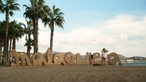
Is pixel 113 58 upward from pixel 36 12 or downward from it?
downward

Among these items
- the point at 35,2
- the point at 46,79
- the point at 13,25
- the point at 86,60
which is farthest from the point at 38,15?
the point at 46,79

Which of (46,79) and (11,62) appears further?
(11,62)

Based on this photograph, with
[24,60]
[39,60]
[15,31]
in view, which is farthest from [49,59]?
[15,31]

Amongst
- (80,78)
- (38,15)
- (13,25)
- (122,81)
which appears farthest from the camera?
(13,25)

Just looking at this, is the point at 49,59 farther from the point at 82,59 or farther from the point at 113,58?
the point at 113,58

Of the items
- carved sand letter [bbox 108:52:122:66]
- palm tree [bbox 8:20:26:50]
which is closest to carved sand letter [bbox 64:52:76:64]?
carved sand letter [bbox 108:52:122:66]

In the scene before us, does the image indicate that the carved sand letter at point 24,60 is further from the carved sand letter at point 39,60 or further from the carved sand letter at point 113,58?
the carved sand letter at point 113,58

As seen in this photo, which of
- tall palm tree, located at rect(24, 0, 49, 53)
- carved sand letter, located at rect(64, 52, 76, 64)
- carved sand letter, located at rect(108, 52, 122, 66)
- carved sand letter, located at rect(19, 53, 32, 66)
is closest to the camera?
carved sand letter, located at rect(108, 52, 122, 66)

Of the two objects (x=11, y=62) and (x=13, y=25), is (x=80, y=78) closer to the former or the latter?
(x=11, y=62)

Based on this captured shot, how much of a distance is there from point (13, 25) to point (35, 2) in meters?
12.8

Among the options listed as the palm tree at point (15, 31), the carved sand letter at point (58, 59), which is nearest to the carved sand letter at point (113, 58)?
the carved sand letter at point (58, 59)

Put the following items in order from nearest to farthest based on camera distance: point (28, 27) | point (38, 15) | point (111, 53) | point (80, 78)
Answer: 1. point (80, 78)
2. point (111, 53)
3. point (38, 15)
4. point (28, 27)

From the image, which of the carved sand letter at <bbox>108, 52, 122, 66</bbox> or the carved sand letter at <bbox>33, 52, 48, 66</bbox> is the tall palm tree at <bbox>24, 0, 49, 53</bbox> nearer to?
the carved sand letter at <bbox>33, 52, 48, 66</bbox>

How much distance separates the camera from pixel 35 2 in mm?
51312
